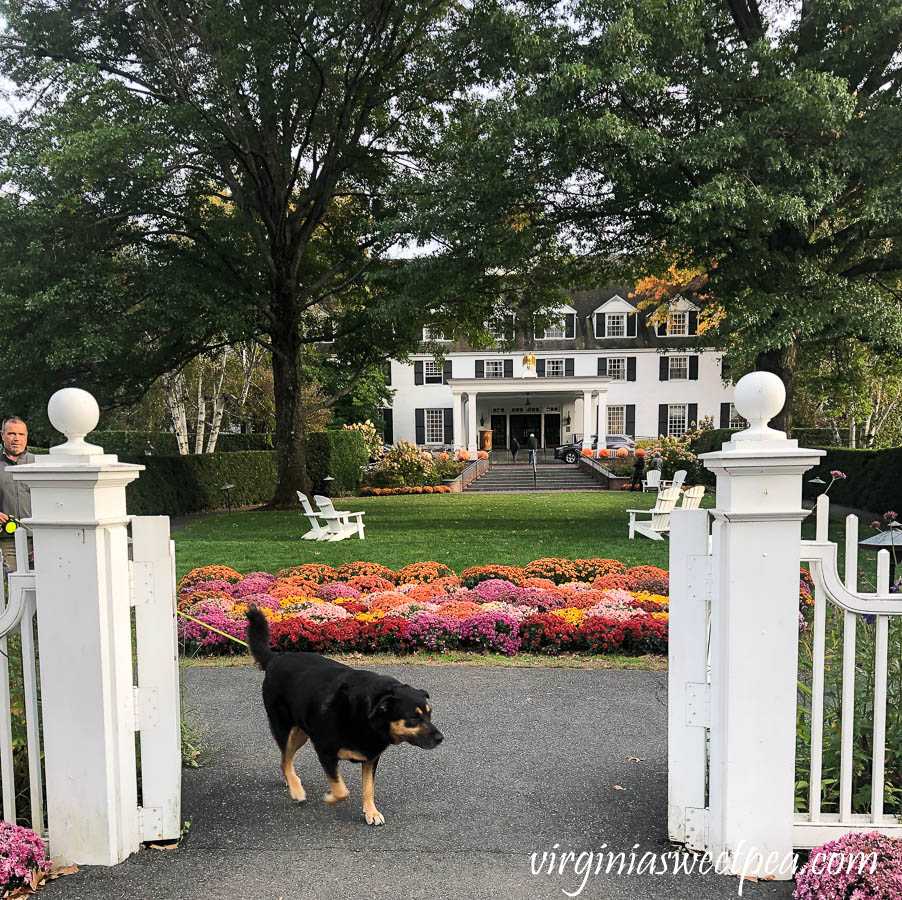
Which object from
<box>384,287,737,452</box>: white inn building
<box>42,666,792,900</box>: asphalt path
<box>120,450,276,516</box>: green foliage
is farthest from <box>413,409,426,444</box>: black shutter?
<box>42,666,792,900</box>: asphalt path

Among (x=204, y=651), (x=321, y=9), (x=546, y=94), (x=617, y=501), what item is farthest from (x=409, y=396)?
(x=204, y=651)

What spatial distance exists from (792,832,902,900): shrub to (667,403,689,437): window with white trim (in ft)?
129

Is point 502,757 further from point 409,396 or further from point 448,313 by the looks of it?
point 409,396

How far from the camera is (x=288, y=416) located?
63.5ft

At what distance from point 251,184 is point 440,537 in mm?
11175

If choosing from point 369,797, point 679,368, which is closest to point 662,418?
point 679,368

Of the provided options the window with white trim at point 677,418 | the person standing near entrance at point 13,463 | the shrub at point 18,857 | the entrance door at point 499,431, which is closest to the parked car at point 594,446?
the window with white trim at point 677,418

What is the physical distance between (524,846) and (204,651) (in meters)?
4.03

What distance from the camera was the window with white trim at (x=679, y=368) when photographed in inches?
1580

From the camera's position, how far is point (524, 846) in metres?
2.92

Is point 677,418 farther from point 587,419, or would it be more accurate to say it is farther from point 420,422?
point 420,422

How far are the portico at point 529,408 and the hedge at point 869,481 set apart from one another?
1903cm

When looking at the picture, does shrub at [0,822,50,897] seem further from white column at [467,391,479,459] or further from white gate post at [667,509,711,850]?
white column at [467,391,479,459]

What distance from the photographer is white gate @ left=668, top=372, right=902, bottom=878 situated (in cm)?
259
